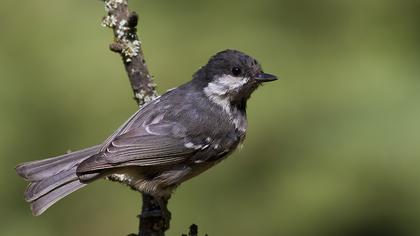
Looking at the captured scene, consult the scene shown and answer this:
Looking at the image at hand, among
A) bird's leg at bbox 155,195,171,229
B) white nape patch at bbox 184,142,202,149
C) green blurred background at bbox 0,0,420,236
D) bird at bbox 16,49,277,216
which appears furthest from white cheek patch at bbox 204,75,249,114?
green blurred background at bbox 0,0,420,236

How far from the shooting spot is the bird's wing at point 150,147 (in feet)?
14.1

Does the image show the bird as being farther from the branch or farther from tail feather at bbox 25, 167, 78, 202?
the branch

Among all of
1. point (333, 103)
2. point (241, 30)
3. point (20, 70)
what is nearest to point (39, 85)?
point (20, 70)

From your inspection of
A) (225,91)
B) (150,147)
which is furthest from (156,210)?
(225,91)

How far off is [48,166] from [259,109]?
1.57m

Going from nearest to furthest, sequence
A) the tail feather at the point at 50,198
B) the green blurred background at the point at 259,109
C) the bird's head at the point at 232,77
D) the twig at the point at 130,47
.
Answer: the tail feather at the point at 50,198, the twig at the point at 130,47, the bird's head at the point at 232,77, the green blurred background at the point at 259,109

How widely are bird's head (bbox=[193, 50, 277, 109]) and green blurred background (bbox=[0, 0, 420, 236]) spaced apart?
0.77 m

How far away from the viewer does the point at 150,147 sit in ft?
14.6

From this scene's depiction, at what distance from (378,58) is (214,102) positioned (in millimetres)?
1508

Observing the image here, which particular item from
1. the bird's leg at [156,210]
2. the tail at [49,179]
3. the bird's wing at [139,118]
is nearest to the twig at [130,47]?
the bird's leg at [156,210]

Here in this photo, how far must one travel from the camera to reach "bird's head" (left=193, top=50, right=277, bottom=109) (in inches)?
179

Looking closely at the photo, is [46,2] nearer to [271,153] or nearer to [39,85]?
[39,85]

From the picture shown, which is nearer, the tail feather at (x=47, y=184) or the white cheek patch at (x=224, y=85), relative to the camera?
the tail feather at (x=47, y=184)

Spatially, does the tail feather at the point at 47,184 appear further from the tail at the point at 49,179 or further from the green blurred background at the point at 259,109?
the green blurred background at the point at 259,109
